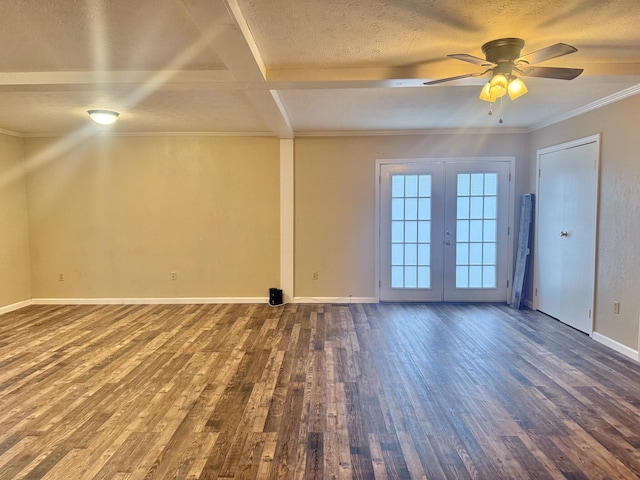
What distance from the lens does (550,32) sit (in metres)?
2.41

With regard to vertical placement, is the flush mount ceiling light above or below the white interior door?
above

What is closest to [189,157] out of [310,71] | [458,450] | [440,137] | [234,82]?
[234,82]

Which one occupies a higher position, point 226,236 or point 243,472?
point 226,236

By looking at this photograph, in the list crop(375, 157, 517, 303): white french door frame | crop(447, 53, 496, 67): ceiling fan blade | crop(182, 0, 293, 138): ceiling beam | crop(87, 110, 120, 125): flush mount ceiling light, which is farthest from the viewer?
crop(375, 157, 517, 303): white french door frame

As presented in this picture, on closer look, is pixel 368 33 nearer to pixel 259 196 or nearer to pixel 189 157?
pixel 259 196

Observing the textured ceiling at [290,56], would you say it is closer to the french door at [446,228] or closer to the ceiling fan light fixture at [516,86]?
the ceiling fan light fixture at [516,86]

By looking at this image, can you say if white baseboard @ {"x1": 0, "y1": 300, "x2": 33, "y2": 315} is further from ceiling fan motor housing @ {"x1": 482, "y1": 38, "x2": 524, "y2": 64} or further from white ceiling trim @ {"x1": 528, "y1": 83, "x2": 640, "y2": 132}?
white ceiling trim @ {"x1": 528, "y1": 83, "x2": 640, "y2": 132}

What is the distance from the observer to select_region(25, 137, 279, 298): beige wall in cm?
551

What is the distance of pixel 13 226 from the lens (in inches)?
209

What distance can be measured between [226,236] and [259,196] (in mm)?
794

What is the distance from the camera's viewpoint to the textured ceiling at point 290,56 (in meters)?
2.13

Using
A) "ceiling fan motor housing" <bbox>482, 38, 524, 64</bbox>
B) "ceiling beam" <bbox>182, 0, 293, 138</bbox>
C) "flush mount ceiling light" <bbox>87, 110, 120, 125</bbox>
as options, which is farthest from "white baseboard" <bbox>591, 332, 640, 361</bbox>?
"flush mount ceiling light" <bbox>87, 110, 120, 125</bbox>

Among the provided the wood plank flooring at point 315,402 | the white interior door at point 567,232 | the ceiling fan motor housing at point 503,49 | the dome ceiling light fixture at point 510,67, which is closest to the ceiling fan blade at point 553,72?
the dome ceiling light fixture at point 510,67

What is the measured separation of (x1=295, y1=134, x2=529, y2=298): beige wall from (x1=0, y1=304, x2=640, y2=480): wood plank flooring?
3.86ft
